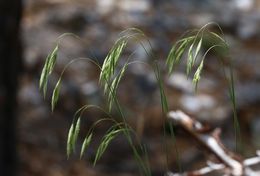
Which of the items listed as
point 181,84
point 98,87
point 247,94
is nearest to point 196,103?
point 181,84

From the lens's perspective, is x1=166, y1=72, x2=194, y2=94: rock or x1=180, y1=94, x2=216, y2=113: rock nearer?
x1=180, y1=94, x2=216, y2=113: rock

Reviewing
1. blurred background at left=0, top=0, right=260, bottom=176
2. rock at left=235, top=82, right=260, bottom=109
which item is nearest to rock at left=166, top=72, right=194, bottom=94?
blurred background at left=0, top=0, right=260, bottom=176

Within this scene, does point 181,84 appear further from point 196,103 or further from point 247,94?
point 247,94

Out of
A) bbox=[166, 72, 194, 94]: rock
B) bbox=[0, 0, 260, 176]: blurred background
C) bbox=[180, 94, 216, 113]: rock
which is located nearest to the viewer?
bbox=[0, 0, 260, 176]: blurred background

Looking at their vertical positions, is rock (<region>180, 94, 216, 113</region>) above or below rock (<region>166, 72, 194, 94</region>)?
below

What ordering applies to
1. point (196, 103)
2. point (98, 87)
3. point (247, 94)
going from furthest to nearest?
1. point (247, 94)
2. point (196, 103)
3. point (98, 87)

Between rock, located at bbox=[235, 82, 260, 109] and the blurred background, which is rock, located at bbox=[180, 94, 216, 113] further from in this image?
rock, located at bbox=[235, 82, 260, 109]

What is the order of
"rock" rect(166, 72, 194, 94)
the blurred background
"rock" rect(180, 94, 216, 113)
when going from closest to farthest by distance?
the blurred background, "rock" rect(180, 94, 216, 113), "rock" rect(166, 72, 194, 94)

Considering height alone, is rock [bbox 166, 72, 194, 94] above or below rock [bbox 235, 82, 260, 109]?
above
